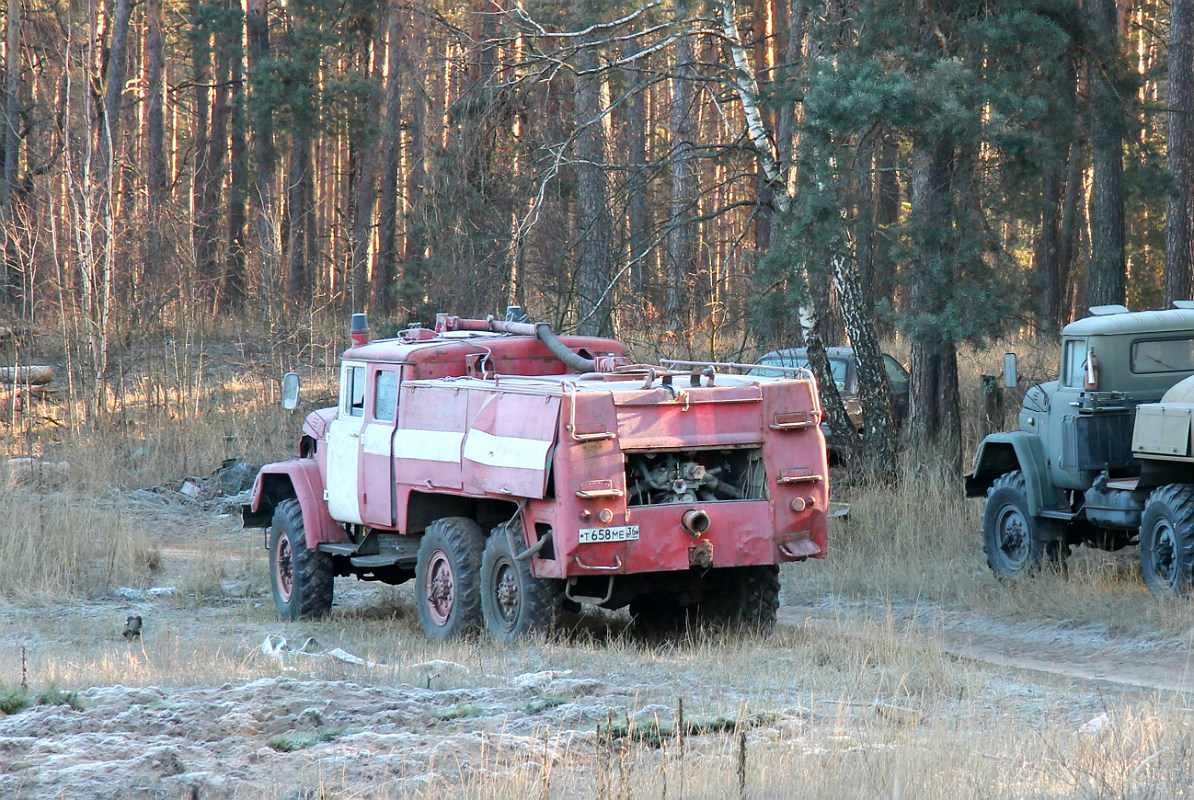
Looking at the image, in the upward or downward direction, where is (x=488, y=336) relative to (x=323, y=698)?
upward

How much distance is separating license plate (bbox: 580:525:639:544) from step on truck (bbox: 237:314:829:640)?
1 cm

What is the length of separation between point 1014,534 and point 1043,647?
8.52 feet

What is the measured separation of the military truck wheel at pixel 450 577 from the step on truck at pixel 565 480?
0.01 metres

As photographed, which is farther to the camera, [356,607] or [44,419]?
[44,419]

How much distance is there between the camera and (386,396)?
34.5ft

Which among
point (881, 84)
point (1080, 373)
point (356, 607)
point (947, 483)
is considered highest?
point (881, 84)

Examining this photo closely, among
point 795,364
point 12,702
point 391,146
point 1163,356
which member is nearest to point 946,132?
point 1163,356

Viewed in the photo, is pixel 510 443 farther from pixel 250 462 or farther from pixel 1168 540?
pixel 250 462

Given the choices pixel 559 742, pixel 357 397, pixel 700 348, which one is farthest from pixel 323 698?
pixel 700 348

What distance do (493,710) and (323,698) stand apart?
33.1 inches

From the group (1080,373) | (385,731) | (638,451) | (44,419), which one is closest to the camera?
(385,731)

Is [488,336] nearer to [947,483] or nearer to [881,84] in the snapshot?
[881,84]

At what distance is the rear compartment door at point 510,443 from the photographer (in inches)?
345

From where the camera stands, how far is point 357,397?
10914 mm
